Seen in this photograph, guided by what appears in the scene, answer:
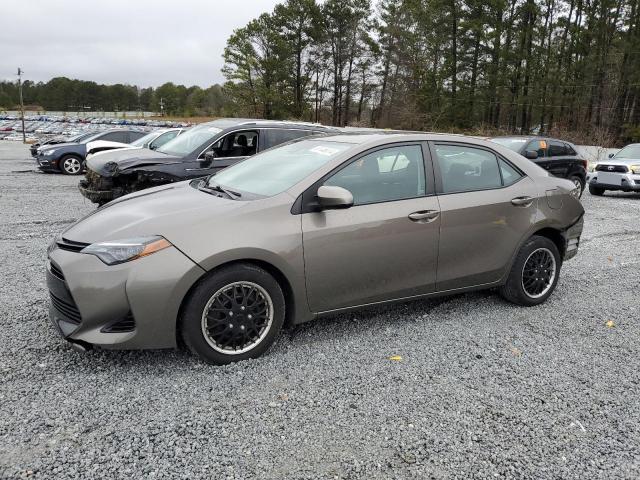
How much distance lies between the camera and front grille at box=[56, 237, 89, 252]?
321 centimetres

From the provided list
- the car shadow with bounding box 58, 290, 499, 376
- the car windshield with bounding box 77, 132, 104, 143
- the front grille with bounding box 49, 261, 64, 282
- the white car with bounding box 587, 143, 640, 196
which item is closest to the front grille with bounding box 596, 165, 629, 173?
the white car with bounding box 587, 143, 640, 196

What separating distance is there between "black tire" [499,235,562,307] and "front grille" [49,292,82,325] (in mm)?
3570

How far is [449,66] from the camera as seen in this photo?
47.8 metres

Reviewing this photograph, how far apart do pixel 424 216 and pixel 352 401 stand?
1.60 metres

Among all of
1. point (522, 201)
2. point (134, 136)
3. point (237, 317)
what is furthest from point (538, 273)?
point (134, 136)

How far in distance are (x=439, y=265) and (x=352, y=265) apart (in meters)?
0.85

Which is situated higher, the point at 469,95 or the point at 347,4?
the point at 347,4

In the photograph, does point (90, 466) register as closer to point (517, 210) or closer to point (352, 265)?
point (352, 265)

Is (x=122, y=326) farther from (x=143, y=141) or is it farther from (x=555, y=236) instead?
(x=143, y=141)

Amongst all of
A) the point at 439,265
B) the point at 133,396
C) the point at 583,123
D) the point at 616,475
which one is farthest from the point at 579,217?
the point at 583,123

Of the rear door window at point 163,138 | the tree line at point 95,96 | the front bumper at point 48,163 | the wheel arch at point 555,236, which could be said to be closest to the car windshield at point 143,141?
the rear door window at point 163,138

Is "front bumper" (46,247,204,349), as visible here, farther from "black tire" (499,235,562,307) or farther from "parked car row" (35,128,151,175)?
"parked car row" (35,128,151,175)

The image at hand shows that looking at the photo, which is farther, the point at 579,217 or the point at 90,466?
the point at 579,217

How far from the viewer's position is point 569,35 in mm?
45531
